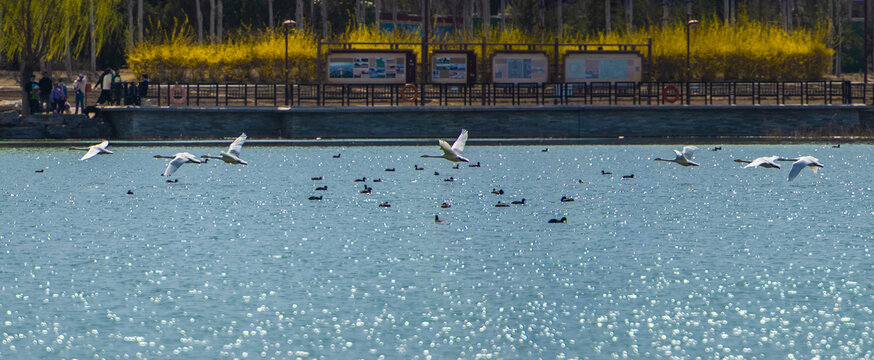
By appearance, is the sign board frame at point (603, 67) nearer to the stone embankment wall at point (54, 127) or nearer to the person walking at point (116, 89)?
the person walking at point (116, 89)

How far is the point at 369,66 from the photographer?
40.5m

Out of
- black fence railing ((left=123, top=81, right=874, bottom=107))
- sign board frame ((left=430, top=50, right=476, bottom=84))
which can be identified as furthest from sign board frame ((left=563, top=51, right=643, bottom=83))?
sign board frame ((left=430, top=50, right=476, bottom=84))

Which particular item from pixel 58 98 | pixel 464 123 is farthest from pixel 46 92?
pixel 464 123

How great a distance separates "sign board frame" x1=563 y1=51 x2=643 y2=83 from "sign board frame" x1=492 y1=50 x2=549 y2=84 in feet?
2.53

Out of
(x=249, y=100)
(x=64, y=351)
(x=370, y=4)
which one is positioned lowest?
(x=64, y=351)

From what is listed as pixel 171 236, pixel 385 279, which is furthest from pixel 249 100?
pixel 385 279

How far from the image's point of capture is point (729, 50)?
51625mm

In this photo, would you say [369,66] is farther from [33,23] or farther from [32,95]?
[33,23]

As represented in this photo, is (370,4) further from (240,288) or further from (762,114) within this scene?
(240,288)

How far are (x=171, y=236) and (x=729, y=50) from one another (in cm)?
3691

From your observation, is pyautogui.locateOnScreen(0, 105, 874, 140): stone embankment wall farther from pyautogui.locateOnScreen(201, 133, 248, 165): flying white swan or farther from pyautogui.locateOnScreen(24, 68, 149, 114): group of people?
pyautogui.locateOnScreen(201, 133, 248, 165): flying white swan

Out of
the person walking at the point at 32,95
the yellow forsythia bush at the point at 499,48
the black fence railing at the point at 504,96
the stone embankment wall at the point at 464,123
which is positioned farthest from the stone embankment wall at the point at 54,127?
the yellow forsythia bush at the point at 499,48

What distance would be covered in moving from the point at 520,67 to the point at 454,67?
218 centimetres

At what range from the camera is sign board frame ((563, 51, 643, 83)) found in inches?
1639
